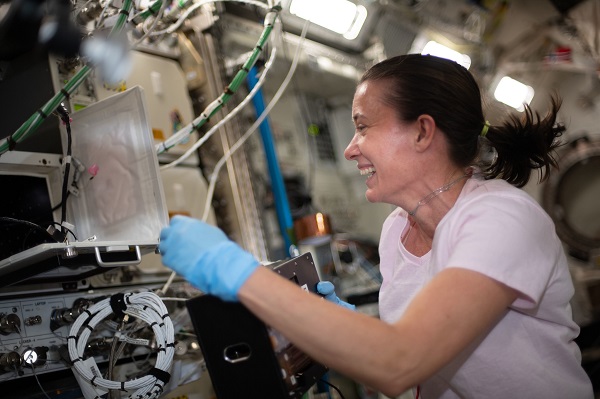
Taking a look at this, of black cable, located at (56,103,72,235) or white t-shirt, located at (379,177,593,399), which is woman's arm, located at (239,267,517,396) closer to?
white t-shirt, located at (379,177,593,399)

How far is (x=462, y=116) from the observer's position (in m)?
1.68

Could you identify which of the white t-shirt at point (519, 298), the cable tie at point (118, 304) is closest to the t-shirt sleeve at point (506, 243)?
the white t-shirt at point (519, 298)

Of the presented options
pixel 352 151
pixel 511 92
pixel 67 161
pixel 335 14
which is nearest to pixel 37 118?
pixel 67 161

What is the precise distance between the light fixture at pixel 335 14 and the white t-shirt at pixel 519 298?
6.56 feet

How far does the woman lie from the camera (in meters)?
1.10

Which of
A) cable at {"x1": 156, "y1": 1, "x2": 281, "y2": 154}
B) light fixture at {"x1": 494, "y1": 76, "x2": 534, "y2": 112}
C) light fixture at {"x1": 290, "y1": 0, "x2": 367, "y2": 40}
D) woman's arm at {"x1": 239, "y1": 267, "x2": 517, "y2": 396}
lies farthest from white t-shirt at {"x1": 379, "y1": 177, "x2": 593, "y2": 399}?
light fixture at {"x1": 494, "y1": 76, "x2": 534, "y2": 112}

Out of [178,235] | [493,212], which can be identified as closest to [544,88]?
[493,212]

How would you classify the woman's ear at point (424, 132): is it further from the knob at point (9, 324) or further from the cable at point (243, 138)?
the knob at point (9, 324)

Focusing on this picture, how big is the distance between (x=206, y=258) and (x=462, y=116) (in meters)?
0.99

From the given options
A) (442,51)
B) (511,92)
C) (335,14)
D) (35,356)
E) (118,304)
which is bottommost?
(511,92)

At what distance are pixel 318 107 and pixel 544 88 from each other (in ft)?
9.61

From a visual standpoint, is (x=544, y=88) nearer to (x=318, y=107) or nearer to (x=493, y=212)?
(x=318, y=107)

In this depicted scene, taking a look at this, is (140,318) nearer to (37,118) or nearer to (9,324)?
(9,324)

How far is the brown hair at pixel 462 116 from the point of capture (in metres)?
1.65
